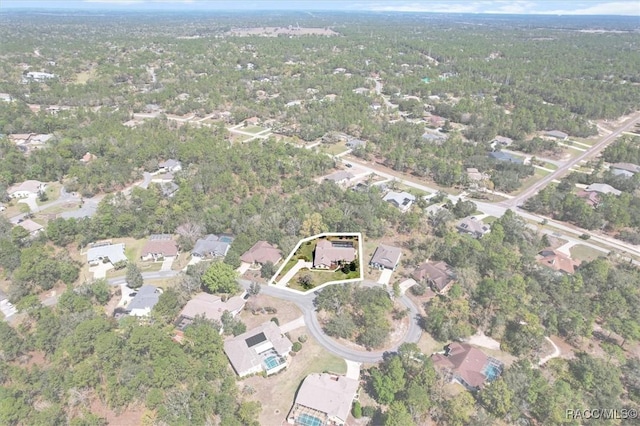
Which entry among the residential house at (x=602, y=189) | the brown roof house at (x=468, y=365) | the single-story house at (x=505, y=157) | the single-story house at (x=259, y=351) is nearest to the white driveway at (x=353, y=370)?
the single-story house at (x=259, y=351)

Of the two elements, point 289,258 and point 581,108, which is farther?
point 581,108

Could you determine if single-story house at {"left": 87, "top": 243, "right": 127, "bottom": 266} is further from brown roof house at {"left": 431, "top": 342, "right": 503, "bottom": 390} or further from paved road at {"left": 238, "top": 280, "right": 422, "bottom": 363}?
brown roof house at {"left": 431, "top": 342, "right": 503, "bottom": 390}

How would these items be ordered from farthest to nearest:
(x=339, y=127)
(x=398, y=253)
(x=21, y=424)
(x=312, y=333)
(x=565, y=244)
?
1. (x=339, y=127)
2. (x=565, y=244)
3. (x=398, y=253)
4. (x=312, y=333)
5. (x=21, y=424)

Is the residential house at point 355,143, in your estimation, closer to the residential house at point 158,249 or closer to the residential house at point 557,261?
the residential house at point 557,261

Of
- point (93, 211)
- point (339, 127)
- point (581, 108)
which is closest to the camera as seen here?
point (93, 211)

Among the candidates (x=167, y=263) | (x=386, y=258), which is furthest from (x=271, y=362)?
(x=167, y=263)

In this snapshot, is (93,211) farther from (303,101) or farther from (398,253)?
(303,101)

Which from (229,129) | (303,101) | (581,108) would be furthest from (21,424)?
(581,108)
